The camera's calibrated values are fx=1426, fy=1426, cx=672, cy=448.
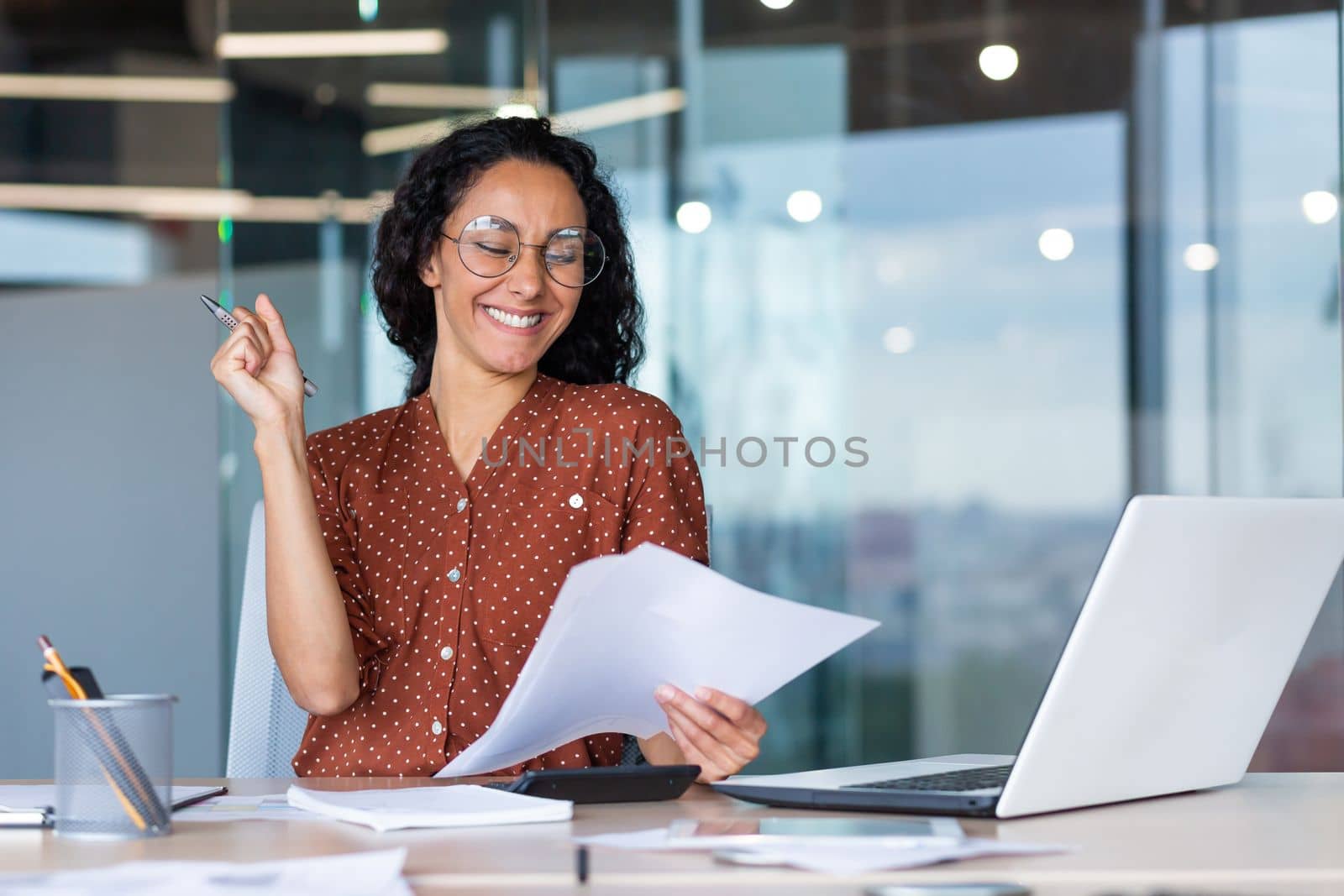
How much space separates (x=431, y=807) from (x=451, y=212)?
90 cm

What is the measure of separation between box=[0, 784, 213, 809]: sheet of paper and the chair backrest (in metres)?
0.34

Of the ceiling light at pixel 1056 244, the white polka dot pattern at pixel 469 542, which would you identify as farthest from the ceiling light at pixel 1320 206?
the white polka dot pattern at pixel 469 542

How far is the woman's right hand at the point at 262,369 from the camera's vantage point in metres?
1.42

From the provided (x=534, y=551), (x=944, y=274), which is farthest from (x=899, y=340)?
(x=534, y=551)

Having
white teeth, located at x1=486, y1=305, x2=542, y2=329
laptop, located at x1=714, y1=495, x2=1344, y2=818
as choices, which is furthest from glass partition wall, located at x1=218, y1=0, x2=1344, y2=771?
laptop, located at x1=714, y1=495, x2=1344, y2=818

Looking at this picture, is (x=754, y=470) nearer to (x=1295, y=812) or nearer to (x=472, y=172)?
(x=472, y=172)

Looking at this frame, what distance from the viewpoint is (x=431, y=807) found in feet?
3.35

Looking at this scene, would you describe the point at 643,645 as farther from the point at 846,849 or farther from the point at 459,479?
the point at 459,479

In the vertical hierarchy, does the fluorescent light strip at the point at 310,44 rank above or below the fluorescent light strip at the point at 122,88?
below

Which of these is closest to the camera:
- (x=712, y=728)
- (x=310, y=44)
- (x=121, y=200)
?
(x=712, y=728)

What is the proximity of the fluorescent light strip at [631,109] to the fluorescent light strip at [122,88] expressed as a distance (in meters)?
1.84

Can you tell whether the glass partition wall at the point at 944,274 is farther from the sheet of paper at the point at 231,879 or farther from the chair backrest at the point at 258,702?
the sheet of paper at the point at 231,879

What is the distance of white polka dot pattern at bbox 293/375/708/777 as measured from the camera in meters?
1.53

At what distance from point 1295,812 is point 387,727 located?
2.94ft
